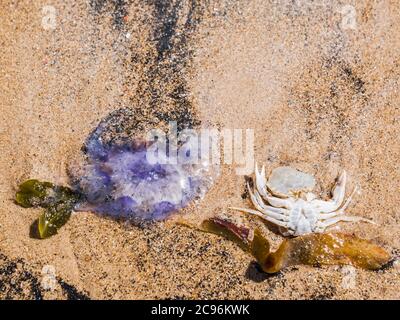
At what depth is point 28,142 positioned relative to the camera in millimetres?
4223

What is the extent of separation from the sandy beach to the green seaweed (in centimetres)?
8

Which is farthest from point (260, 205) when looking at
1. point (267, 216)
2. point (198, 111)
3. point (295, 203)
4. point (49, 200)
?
point (49, 200)

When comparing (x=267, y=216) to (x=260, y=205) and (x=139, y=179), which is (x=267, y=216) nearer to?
(x=260, y=205)

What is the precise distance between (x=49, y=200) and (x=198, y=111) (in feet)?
4.33

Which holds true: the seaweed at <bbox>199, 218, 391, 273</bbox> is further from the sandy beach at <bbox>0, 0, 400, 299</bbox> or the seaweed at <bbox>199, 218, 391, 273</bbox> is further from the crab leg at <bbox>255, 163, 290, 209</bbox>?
the crab leg at <bbox>255, 163, 290, 209</bbox>

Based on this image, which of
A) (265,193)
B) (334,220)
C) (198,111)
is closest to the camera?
(334,220)

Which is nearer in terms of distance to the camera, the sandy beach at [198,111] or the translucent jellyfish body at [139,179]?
the sandy beach at [198,111]

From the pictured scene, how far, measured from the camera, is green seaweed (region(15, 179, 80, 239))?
12.8 ft

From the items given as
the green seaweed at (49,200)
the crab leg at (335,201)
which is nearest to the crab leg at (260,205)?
the crab leg at (335,201)

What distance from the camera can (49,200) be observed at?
3994mm

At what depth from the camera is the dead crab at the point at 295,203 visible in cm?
391

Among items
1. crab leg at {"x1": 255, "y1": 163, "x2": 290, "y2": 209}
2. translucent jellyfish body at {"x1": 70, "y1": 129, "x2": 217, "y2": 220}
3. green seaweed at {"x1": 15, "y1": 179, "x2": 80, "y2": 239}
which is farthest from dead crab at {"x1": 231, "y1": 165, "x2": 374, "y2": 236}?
green seaweed at {"x1": 15, "y1": 179, "x2": 80, "y2": 239}

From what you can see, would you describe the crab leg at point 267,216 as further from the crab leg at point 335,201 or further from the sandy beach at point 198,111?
the crab leg at point 335,201

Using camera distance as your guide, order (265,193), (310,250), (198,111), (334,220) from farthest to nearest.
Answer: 1. (198,111)
2. (265,193)
3. (334,220)
4. (310,250)
